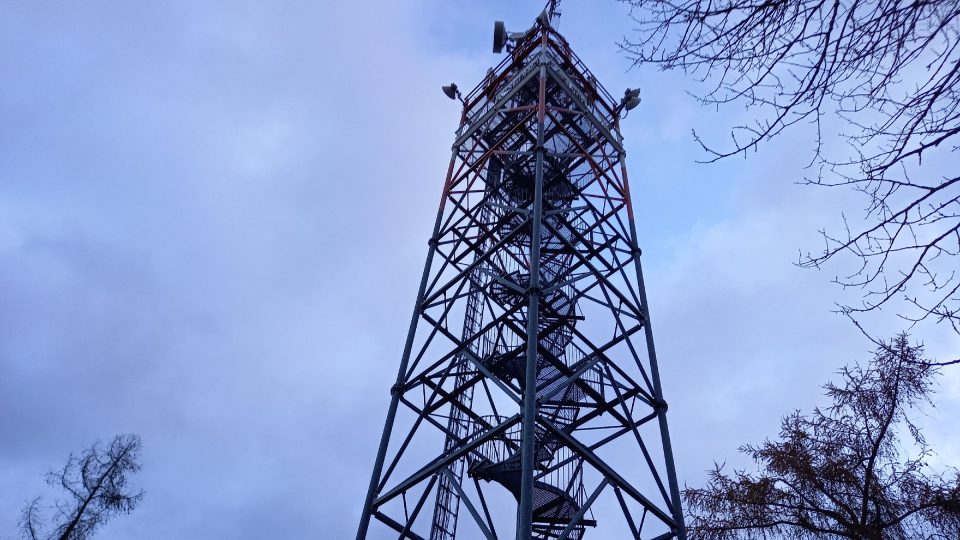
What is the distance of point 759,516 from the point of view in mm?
10703

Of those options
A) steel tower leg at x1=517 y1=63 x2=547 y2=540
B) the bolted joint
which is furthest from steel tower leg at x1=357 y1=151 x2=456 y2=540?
the bolted joint

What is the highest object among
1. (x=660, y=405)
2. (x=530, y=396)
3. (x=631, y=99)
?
(x=631, y=99)

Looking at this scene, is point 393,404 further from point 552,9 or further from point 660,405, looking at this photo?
point 552,9

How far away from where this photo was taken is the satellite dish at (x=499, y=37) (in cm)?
1825

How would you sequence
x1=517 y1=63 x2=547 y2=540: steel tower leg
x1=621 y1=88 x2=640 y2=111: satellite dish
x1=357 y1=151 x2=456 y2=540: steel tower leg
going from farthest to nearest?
x1=621 y1=88 x2=640 y2=111: satellite dish < x1=357 y1=151 x2=456 y2=540: steel tower leg < x1=517 y1=63 x2=547 y2=540: steel tower leg

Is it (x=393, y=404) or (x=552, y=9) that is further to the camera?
(x=552, y=9)

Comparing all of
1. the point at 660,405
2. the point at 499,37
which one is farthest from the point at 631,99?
the point at 660,405

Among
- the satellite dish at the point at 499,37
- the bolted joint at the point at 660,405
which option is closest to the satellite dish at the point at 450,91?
the satellite dish at the point at 499,37

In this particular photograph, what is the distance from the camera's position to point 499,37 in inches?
722

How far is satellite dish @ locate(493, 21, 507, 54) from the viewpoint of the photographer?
18.2m

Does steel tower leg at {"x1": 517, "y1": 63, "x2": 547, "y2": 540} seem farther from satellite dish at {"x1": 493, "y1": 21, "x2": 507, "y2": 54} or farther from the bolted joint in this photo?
satellite dish at {"x1": 493, "y1": 21, "x2": 507, "y2": 54}

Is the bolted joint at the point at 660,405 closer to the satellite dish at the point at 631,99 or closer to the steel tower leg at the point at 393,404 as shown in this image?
the steel tower leg at the point at 393,404

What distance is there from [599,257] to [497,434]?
16.8 ft

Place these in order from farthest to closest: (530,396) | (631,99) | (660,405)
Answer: (631,99)
(660,405)
(530,396)
